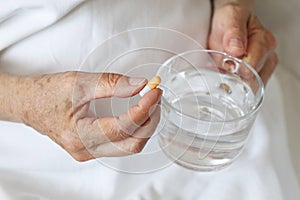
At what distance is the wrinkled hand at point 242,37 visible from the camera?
789 mm

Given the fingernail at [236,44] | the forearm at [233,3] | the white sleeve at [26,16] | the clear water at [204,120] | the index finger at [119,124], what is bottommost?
the clear water at [204,120]

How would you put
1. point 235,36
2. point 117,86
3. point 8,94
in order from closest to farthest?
point 117,86 < point 8,94 < point 235,36

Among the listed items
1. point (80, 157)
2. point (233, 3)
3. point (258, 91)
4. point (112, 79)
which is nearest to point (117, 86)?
point (112, 79)

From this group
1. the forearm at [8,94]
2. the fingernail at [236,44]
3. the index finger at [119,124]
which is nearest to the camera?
the index finger at [119,124]

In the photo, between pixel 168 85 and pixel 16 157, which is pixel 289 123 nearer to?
pixel 168 85

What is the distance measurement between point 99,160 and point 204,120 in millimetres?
140

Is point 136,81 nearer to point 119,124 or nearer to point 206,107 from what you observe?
point 119,124

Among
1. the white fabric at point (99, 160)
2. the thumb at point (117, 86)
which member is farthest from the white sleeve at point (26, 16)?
the thumb at point (117, 86)

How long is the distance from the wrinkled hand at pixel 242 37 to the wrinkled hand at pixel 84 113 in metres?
0.24

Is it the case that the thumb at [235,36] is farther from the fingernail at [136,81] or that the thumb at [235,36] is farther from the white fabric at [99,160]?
the fingernail at [136,81]

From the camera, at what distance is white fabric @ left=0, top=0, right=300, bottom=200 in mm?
682

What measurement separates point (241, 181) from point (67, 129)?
243 millimetres

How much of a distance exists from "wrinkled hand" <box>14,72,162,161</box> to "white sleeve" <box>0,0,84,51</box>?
6cm

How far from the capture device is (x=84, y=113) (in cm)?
61
